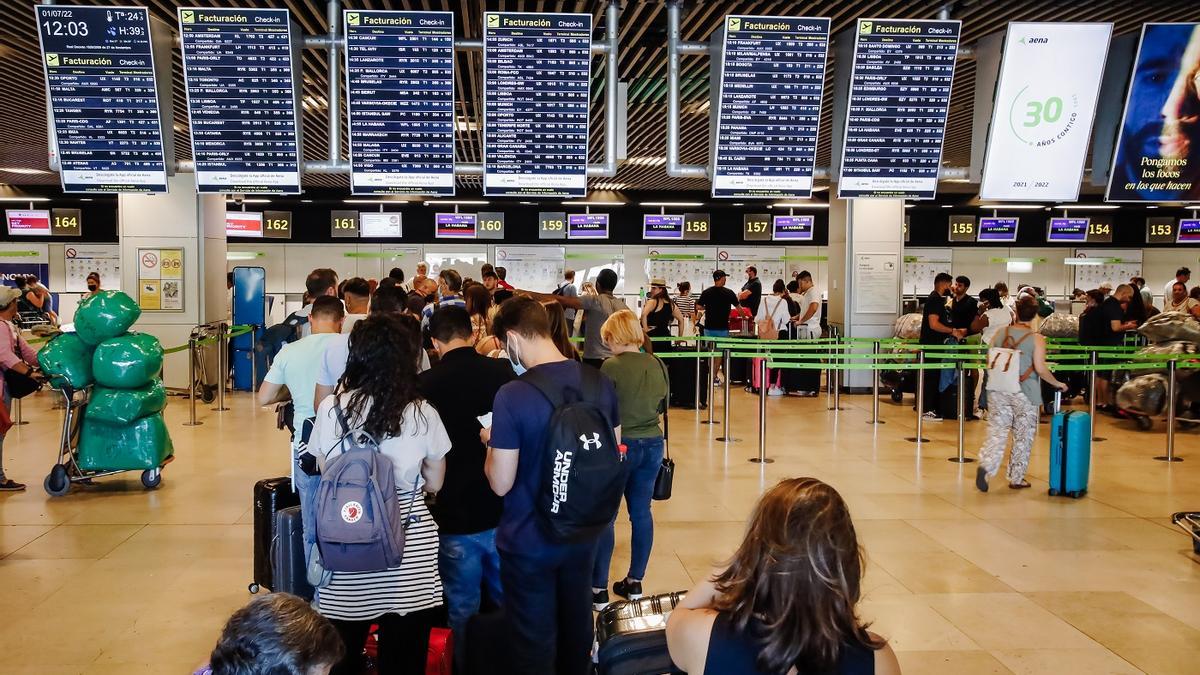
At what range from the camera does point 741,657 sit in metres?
1.85

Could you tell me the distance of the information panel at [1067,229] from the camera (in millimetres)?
21656

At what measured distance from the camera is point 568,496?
9.68 ft

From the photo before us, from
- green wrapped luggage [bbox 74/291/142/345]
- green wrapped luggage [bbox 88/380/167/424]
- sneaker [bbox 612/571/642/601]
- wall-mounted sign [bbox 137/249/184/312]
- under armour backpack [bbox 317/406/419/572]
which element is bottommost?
sneaker [bbox 612/571/642/601]

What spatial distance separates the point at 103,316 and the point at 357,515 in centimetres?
525

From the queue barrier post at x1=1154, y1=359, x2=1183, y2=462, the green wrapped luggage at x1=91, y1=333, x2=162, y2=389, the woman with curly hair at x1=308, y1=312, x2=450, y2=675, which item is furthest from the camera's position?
the queue barrier post at x1=1154, y1=359, x2=1183, y2=462

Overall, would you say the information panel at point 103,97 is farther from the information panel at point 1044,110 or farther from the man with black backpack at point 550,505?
the information panel at point 1044,110

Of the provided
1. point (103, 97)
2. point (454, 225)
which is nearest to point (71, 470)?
point (103, 97)

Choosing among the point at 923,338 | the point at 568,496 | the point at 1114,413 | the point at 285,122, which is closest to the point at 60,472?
the point at 285,122

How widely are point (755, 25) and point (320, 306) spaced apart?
4.25m

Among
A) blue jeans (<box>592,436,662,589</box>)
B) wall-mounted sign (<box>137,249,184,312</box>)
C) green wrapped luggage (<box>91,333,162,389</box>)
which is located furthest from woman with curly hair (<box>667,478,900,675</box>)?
wall-mounted sign (<box>137,249,184,312</box>)

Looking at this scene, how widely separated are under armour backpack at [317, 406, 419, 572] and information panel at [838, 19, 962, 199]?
5.49 meters

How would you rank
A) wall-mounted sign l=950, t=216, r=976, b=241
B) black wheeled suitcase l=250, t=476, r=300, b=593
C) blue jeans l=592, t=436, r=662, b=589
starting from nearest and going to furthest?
black wheeled suitcase l=250, t=476, r=300, b=593 → blue jeans l=592, t=436, r=662, b=589 → wall-mounted sign l=950, t=216, r=976, b=241

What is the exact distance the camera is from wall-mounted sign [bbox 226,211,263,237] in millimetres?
20219

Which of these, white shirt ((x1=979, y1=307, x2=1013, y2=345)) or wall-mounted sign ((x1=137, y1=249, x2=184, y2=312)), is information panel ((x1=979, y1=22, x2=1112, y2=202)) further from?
wall-mounted sign ((x1=137, y1=249, x2=184, y2=312))
